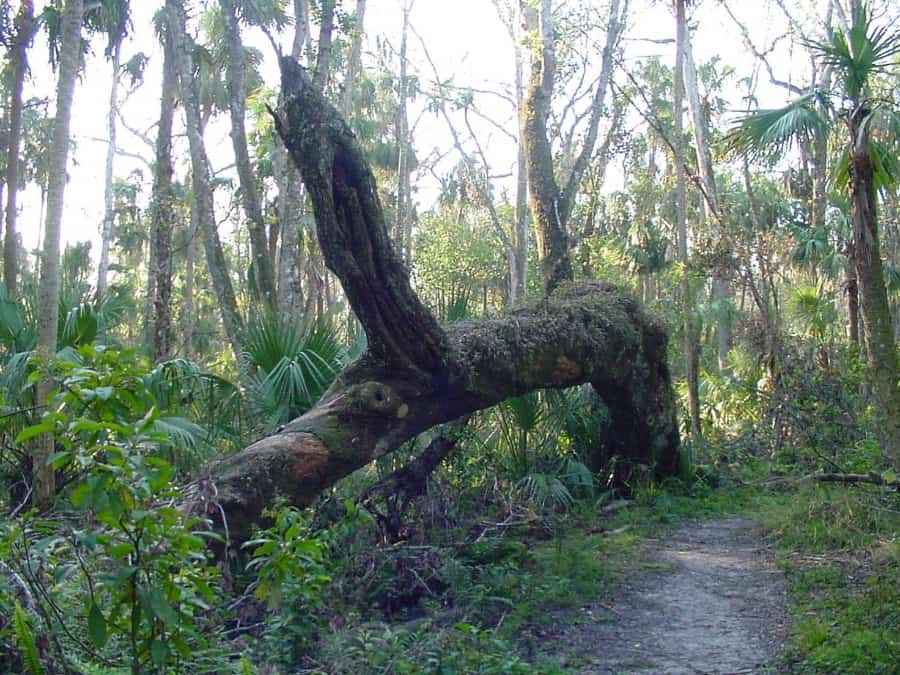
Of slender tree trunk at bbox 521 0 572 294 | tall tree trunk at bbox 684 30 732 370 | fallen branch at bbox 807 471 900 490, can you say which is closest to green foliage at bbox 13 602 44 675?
fallen branch at bbox 807 471 900 490

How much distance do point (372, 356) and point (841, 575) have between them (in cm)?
433

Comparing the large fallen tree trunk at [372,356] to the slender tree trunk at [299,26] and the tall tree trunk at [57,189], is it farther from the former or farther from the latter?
the slender tree trunk at [299,26]

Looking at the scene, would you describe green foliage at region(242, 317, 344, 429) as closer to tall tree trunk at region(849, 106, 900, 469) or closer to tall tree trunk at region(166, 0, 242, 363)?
tall tree trunk at region(166, 0, 242, 363)

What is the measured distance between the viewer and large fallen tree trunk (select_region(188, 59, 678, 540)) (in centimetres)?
629

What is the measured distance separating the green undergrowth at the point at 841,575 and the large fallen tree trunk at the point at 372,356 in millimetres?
2789

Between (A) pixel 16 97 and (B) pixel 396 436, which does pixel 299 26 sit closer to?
(A) pixel 16 97

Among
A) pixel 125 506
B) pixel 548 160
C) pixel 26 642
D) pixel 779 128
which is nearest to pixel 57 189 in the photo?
pixel 26 642

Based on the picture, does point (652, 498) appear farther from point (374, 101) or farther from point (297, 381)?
point (374, 101)

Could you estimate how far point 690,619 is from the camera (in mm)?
6953

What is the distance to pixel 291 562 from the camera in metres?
4.14

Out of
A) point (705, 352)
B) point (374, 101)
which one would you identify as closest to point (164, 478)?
point (705, 352)

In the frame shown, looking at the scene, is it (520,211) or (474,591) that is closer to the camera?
(474,591)

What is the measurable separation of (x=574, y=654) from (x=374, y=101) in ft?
92.0

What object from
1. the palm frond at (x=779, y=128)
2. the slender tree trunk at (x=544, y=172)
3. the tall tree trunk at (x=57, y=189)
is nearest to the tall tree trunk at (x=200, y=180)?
the tall tree trunk at (x=57, y=189)
